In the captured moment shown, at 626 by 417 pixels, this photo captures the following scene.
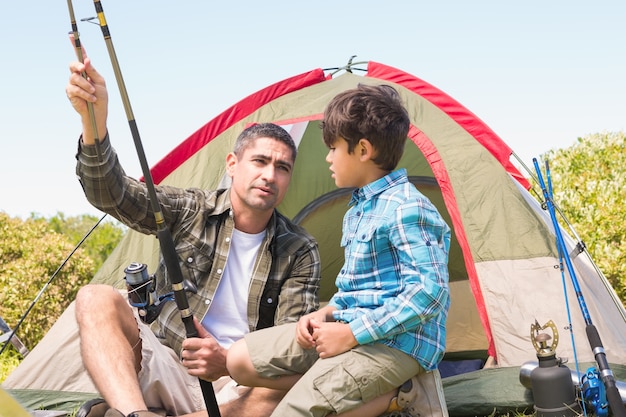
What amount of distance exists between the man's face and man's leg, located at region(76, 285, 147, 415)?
2.02ft

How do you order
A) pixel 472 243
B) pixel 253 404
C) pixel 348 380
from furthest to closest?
pixel 472 243 → pixel 253 404 → pixel 348 380

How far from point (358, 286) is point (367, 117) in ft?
1.74

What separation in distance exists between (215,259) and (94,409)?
790mm

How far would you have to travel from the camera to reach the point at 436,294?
237 centimetres

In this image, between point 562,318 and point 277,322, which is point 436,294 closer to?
point 277,322

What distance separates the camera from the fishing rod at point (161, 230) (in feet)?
7.88

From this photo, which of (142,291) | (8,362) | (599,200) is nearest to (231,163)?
(142,291)

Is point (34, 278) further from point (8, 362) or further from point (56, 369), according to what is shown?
point (56, 369)

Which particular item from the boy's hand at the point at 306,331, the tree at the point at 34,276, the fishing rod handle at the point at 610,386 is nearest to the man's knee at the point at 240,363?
the boy's hand at the point at 306,331

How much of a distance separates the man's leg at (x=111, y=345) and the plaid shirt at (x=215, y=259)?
30 cm

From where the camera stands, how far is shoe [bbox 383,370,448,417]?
2533 millimetres

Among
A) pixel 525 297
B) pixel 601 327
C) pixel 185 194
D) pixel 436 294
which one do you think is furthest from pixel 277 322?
pixel 601 327

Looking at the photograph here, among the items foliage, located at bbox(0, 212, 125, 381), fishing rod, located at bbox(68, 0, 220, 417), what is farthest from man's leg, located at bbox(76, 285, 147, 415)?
foliage, located at bbox(0, 212, 125, 381)

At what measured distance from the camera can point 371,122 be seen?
2.59m
